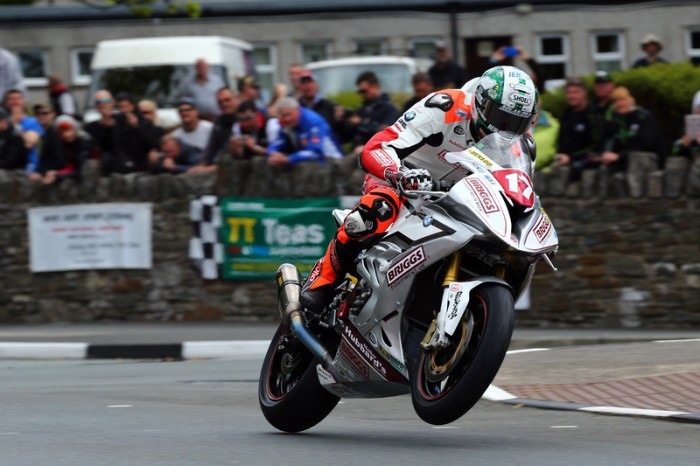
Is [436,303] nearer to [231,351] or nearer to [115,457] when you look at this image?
[115,457]

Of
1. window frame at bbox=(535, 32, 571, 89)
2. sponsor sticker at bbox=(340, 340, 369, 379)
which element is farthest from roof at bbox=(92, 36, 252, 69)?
sponsor sticker at bbox=(340, 340, 369, 379)

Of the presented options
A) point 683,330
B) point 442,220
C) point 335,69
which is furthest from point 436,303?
point 335,69

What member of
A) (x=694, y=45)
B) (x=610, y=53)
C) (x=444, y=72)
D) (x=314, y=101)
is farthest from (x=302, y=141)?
(x=694, y=45)

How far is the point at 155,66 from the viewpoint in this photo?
67.7 ft

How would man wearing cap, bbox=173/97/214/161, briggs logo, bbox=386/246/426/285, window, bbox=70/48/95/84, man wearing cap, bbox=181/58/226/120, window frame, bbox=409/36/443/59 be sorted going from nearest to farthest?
1. briggs logo, bbox=386/246/426/285
2. man wearing cap, bbox=173/97/214/161
3. man wearing cap, bbox=181/58/226/120
4. window frame, bbox=409/36/443/59
5. window, bbox=70/48/95/84

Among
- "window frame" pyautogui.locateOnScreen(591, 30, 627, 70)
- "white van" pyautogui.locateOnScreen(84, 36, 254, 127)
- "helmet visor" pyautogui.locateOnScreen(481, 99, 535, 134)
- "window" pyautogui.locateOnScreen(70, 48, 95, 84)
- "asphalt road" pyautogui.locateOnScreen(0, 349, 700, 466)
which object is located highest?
"window" pyautogui.locateOnScreen(70, 48, 95, 84)

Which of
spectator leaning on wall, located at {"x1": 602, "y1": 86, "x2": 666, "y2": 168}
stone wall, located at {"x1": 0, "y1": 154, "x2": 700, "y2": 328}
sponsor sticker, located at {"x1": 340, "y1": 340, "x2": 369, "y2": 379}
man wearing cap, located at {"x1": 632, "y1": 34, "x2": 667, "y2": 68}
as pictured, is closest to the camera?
sponsor sticker, located at {"x1": 340, "y1": 340, "x2": 369, "y2": 379}

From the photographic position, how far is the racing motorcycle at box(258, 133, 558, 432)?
6461 mm

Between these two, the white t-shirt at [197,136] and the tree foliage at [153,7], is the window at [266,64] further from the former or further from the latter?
the white t-shirt at [197,136]

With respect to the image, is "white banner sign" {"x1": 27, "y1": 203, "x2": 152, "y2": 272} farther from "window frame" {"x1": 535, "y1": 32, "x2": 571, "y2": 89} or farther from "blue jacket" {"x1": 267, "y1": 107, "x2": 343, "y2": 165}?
"window frame" {"x1": 535, "y1": 32, "x2": 571, "y2": 89}

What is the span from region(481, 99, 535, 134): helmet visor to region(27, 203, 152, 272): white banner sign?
28.5 feet

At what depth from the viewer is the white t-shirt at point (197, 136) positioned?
15469 mm

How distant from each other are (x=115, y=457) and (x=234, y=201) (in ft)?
27.8

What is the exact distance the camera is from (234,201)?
15.0 metres
